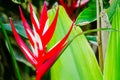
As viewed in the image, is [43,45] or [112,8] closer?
[43,45]

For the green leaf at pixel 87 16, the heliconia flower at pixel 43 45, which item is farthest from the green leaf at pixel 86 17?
the heliconia flower at pixel 43 45

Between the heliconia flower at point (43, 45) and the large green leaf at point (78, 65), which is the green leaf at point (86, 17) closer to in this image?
the large green leaf at point (78, 65)

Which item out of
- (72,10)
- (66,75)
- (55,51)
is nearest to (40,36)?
(55,51)

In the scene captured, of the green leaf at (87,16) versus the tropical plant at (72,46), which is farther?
the green leaf at (87,16)

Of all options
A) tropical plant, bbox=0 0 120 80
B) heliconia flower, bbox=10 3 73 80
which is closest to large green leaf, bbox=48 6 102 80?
tropical plant, bbox=0 0 120 80

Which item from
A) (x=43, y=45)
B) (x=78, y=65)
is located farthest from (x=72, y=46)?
(x=43, y=45)

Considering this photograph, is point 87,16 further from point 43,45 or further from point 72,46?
point 43,45

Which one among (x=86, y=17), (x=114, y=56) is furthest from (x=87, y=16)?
(x=114, y=56)

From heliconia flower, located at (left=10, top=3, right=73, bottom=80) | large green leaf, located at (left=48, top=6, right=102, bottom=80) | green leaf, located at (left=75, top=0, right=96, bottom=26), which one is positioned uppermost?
heliconia flower, located at (left=10, top=3, right=73, bottom=80)

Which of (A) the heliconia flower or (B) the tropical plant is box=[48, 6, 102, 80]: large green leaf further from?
(A) the heliconia flower
